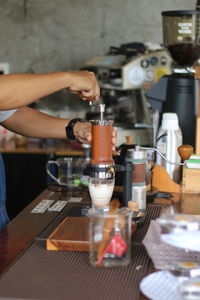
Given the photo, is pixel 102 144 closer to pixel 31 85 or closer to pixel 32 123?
→ pixel 31 85

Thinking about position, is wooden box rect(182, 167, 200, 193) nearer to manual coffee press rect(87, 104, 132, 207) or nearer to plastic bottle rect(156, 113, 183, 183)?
plastic bottle rect(156, 113, 183, 183)

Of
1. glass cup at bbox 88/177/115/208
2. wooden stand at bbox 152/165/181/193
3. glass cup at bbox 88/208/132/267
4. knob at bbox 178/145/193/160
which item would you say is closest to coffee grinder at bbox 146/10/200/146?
wooden stand at bbox 152/165/181/193

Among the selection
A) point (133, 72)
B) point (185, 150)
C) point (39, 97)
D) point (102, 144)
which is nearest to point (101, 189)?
point (102, 144)

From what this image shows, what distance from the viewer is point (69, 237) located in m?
1.85

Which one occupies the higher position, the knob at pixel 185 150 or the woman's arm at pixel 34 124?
the woman's arm at pixel 34 124

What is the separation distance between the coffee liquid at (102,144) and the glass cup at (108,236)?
1.45 ft

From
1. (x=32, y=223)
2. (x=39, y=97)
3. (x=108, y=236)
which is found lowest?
(x=32, y=223)

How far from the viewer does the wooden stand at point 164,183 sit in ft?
9.01

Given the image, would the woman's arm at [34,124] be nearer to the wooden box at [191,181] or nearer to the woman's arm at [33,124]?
the woman's arm at [33,124]

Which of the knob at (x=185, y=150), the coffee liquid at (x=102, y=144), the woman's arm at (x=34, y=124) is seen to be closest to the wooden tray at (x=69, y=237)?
the coffee liquid at (x=102, y=144)

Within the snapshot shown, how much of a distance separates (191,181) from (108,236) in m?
1.18

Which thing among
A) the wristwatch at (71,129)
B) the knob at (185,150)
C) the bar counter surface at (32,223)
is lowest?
the bar counter surface at (32,223)

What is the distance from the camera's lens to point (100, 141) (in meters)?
2.06

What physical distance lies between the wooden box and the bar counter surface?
0.05 m
